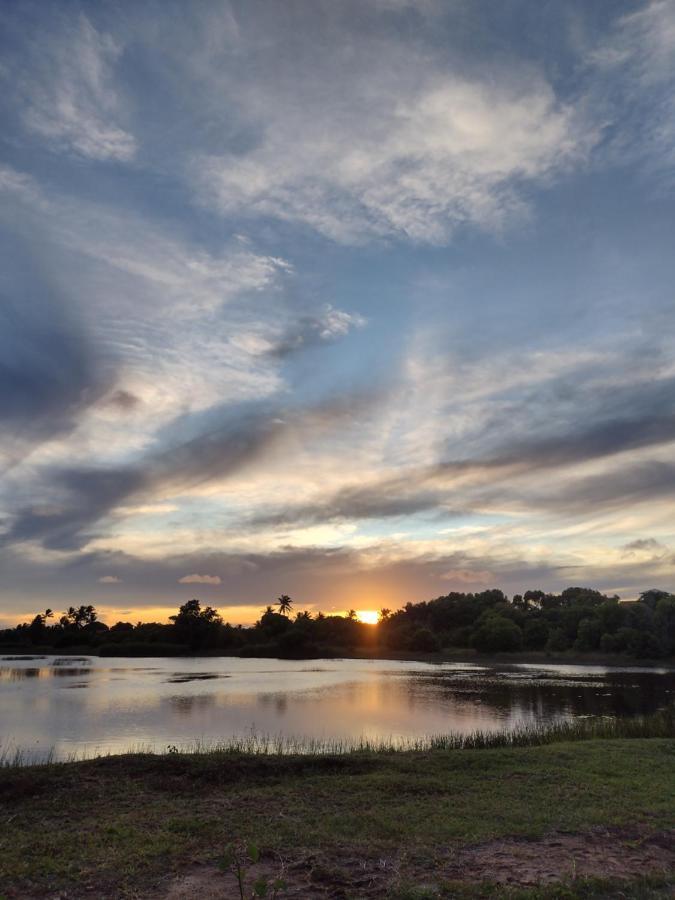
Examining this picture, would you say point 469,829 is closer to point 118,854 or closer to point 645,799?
point 645,799

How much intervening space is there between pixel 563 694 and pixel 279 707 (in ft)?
80.0

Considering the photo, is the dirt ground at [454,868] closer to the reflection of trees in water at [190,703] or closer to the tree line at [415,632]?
the reflection of trees in water at [190,703]

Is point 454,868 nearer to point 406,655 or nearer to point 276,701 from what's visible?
point 276,701

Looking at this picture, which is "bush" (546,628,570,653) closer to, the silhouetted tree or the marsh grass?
the silhouetted tree

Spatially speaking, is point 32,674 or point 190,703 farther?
point 32,674

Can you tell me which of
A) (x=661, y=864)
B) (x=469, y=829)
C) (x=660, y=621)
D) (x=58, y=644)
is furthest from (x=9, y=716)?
(x=58, y=644)

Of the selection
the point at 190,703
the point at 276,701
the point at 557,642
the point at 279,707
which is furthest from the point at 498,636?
the point at 190,703

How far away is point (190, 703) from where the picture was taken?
138ft

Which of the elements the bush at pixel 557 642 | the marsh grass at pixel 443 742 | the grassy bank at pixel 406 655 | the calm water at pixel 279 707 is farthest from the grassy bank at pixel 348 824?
the bush at pixel 557 642

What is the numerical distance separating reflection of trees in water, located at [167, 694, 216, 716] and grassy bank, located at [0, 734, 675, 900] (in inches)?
898

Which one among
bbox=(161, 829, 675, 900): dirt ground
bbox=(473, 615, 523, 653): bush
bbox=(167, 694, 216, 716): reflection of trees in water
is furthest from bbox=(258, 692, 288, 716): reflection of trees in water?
bbox=(473, 615, 523, 653): bush

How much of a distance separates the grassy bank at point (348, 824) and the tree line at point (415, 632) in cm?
9622

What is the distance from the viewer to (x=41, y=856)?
9.78 m

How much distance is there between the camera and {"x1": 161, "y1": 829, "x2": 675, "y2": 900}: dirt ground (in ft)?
27.3
